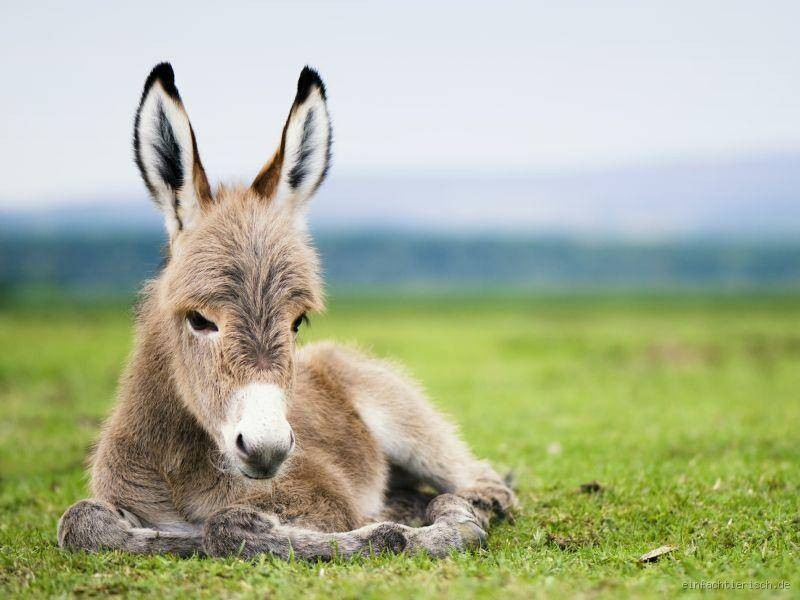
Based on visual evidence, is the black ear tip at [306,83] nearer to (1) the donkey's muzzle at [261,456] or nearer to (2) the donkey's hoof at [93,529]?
(1) the donkey's muzzle at [261,456]

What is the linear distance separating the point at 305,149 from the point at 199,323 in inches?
66.7

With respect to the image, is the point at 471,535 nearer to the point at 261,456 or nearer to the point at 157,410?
the point at 261,456

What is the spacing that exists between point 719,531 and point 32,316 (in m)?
54.7

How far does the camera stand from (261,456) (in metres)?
4.48

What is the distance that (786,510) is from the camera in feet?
22.4

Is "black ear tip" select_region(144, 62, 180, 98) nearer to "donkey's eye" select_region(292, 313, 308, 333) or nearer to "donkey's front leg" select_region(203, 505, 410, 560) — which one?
"donkey's eye" select_region(292, 313, 308, 333)

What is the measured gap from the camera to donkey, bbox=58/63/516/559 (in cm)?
499

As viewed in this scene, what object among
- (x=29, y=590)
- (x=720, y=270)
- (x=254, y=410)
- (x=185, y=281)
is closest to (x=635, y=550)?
(x=254, y=410)

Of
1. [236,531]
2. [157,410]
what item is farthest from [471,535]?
[157,410]

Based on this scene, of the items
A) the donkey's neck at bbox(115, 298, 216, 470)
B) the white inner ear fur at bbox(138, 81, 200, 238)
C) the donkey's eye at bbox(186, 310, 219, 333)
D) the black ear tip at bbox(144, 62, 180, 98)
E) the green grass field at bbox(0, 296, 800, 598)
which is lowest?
the green grass field at bbox(0, 296, 800, 598)

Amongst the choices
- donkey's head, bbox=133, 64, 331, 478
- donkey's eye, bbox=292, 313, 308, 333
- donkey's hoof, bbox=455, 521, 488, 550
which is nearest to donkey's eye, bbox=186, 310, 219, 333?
donkey's head, bbox=133, 64, 331, 478

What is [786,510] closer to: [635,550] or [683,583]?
[635,550]

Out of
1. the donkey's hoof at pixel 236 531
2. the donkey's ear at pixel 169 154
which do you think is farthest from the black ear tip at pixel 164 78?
the donkey's hoof at pixel 236 531

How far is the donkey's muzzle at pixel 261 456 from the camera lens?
4.45m
